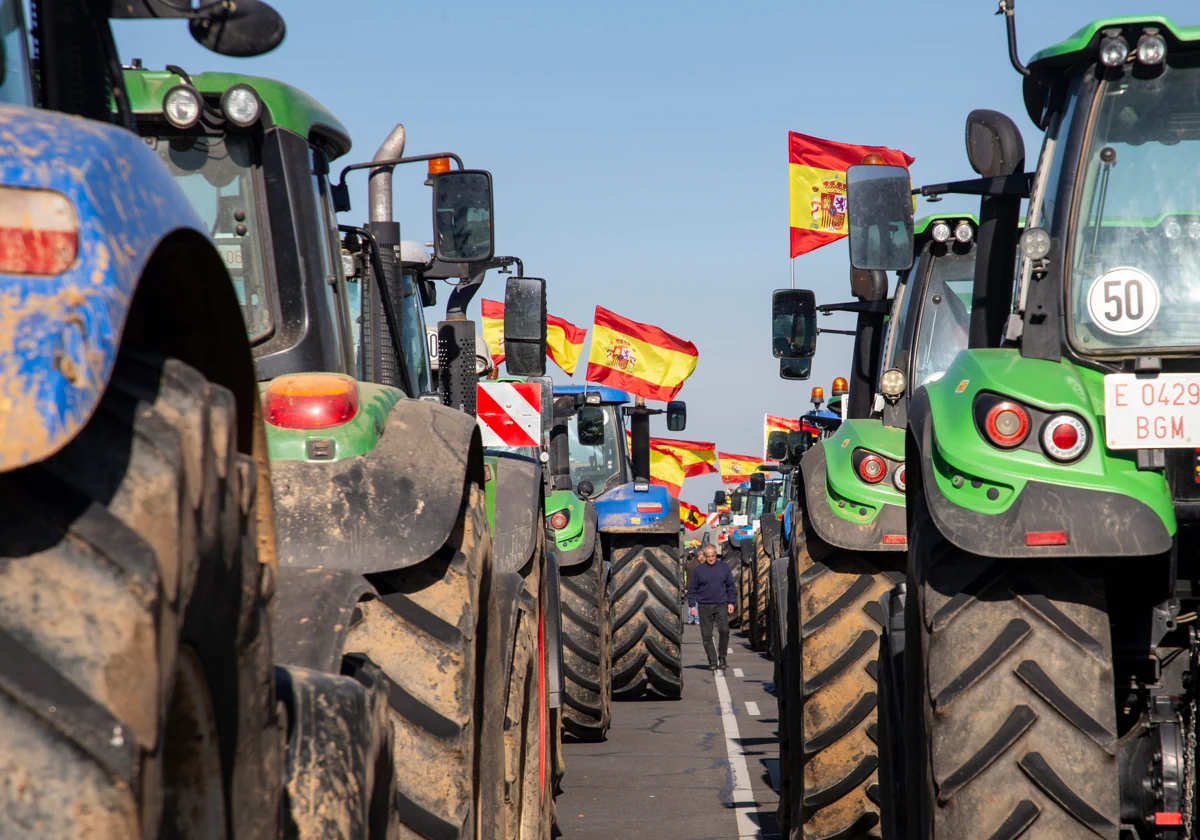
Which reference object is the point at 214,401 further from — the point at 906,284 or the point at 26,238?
the point at 906,284

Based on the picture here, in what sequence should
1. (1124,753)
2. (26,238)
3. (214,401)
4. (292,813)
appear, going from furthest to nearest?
1. (1124,753)
2. (292,813)
3. (214,401)
4. (26,238)

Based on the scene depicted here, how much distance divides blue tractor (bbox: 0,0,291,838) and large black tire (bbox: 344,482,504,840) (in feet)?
4.85

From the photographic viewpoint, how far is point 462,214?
544cm

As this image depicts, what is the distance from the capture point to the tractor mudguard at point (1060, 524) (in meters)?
3.59

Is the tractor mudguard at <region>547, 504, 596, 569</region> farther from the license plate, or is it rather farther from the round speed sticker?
the license plate

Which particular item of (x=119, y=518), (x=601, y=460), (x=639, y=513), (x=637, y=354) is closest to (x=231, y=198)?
(x=119, y=518)

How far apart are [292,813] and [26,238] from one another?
1.10 meters

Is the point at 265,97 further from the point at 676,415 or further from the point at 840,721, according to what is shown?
the point at 676,415

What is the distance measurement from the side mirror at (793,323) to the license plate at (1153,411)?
3.91 metres

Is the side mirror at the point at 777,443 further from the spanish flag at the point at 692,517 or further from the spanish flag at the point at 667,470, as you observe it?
the spanish flag at the point at 692,517

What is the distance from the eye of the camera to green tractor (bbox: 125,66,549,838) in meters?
2.57

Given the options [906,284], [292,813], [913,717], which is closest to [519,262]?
[906,284]

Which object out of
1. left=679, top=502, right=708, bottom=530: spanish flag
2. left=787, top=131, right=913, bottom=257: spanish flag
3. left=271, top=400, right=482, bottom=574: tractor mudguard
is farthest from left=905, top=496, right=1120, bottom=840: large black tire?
left=679, top=502, right=708, bottom=530: spanish flag

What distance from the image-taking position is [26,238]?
1.36 metres
